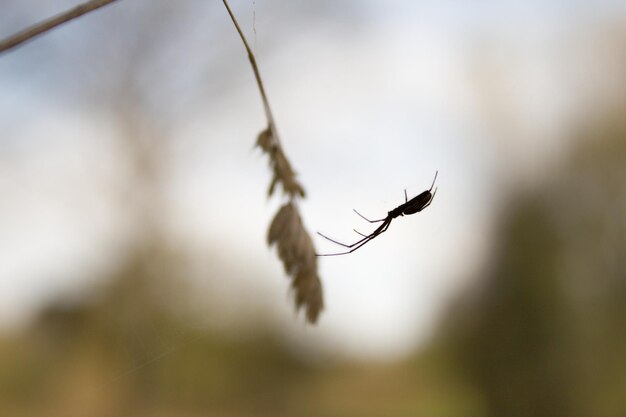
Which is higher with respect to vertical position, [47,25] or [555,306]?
[47,25]

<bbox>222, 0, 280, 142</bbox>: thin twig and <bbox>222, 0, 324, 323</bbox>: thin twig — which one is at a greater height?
<bbox>222, 0, 280, 142</bbox>: thin twig

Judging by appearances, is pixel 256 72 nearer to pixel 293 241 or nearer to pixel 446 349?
pixel 293 241

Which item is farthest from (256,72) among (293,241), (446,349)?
(446,349)

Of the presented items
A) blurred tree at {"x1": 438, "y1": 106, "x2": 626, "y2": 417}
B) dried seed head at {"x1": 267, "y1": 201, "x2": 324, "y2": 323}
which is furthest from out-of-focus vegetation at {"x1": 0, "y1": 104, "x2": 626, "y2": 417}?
dried seed head at {"x1": 267, "y1": 201, "x2": 324, "y2": 323}

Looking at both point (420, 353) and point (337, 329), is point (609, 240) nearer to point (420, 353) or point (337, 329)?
point (420, 353)

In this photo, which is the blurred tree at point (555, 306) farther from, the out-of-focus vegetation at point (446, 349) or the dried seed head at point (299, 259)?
the dried seed head at point (299, 259)

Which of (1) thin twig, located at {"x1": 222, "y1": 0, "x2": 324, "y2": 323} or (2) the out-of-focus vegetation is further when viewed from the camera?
(2) the out-of-focus vegetation

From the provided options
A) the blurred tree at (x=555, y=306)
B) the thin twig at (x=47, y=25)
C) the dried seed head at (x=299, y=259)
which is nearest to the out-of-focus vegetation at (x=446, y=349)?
the blurred tree at (x=555, y=306)

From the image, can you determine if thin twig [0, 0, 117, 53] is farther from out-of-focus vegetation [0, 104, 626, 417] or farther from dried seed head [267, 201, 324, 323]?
out-of-focus vegetation [0, 104, 626, 417]

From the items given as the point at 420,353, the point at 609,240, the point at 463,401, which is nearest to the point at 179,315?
the point at 420,353
